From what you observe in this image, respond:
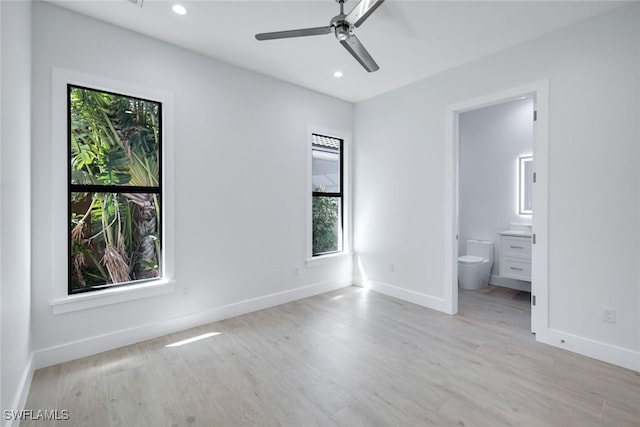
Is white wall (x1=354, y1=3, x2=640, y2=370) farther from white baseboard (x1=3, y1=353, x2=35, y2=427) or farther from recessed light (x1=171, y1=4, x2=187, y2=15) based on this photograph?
white baseboard (x1=3, y1=353, x2=35, y2=427)

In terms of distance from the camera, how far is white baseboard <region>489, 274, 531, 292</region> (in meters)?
4.27

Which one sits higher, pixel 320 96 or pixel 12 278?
pixel 320 96

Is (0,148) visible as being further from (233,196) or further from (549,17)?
(549,17)

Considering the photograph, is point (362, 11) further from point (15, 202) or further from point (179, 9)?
point (15, 202)

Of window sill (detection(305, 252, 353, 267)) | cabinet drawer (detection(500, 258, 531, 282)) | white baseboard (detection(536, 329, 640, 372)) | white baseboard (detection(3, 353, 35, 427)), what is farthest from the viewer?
window sill (detection(305, 252, 353, 267))

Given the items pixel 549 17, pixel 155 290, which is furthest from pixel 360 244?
pixel 549 17

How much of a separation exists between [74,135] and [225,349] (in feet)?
7.26

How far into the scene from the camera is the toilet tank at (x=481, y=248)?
15.0 feet

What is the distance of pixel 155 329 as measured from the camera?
2.81 metres

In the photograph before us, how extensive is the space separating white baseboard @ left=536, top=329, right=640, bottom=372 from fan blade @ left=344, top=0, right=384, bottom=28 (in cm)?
305

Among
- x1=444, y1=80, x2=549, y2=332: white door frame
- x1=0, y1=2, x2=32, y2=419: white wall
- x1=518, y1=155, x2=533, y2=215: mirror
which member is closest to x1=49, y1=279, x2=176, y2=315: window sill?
x1=0, y1=2, x2=32, y2=419: white wall

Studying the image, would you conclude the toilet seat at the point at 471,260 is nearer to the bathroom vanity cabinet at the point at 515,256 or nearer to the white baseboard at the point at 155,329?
the bathroom vanity cabinet at the point at 515,256

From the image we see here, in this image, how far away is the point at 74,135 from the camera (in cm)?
247

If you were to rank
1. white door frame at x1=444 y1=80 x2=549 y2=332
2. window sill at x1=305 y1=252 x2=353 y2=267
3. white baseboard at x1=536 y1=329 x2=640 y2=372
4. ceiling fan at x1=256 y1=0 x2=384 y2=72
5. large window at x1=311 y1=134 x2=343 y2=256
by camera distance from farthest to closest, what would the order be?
1. large window at x1=311 y1=134 x2=343 y2=256
2. window sill at x1=305 y1=252 x2=353 y2=267
3. white door frame at x1=444 y1=80 x2=549 y2=332
4. white baseboard at x1=536 y1=329 x2=640 y2=372
5. ceiling fan at x1=256 y1=0 x2=384 y2=72
